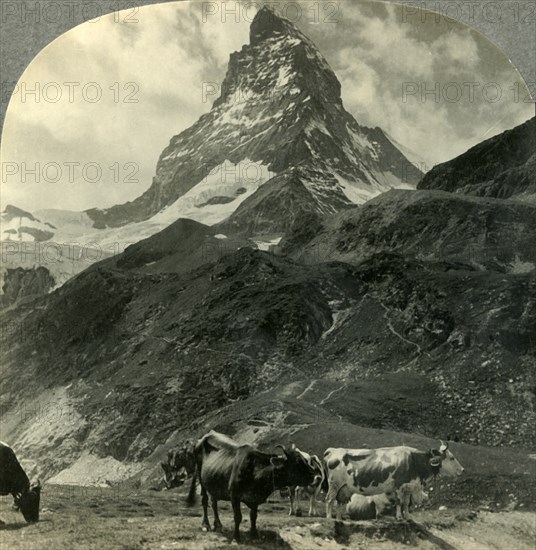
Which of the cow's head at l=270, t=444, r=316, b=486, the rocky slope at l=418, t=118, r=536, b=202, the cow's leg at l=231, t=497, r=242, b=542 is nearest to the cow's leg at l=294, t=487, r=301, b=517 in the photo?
the cow's head at l=270, t=444, r=316, b=486

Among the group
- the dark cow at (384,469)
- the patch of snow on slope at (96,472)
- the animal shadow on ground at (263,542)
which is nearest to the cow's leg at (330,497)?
the dark cow at (384,469)

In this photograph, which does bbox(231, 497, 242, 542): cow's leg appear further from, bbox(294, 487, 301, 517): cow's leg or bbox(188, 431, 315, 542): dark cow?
bbox(294, 487, 301, 517): cow's leg

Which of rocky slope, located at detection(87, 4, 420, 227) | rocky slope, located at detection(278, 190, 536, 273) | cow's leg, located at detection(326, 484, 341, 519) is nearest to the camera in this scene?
cow's leg, located at detection(326, 484, 341, 519)

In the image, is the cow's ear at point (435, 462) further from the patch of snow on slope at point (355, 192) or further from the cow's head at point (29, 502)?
the cow's head at point (29, 502)

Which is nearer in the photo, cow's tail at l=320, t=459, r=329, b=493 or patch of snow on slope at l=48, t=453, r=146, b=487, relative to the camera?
cow's tail at l=320, t=459, r=329, b=493

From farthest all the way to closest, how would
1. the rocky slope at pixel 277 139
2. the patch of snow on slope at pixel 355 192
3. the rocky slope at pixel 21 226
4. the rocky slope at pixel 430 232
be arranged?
the patch of snow on slope at pixel 355 192
the rocky slope at pixel 277 139
the rocky slope at pixel 430 232
the rocky slope at pixel 21 226

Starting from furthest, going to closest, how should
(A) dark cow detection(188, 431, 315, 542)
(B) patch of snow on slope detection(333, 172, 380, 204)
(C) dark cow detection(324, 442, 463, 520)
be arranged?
(B) patch of snow on slope detection(333, 172, 380, 204), (C) dark cow detection(324, 442, 463, 520), (A) dark cow detection(188, 431, 315, 542)
